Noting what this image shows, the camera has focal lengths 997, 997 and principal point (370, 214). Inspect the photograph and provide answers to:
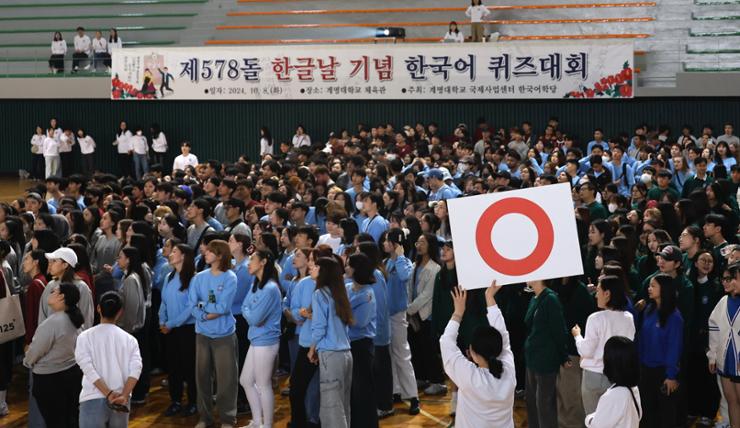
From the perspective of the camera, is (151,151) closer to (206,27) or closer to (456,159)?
(206,27)

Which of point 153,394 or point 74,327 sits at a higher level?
point 74,327

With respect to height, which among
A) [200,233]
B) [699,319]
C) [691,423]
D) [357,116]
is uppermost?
[357,116]

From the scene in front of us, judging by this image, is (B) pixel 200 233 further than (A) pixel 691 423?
Yes

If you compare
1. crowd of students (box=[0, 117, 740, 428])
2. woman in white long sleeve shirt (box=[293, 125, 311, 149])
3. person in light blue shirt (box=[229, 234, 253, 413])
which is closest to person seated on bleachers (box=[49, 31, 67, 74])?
woman in white long sleeve shirt (box=[293, 125, 311, 149])

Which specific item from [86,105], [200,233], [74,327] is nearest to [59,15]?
[86,105]

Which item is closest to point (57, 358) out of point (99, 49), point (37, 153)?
point (99, 49)

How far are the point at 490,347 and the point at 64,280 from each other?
3.64 m

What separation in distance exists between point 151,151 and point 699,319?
1700 cm

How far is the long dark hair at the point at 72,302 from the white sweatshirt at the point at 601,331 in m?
3.36

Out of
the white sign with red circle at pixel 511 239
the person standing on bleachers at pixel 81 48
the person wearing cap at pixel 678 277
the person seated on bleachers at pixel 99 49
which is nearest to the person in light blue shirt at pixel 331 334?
the white sign with red circle at pixel 511 239

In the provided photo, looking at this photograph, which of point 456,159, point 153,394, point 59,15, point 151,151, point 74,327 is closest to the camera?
point 74,327

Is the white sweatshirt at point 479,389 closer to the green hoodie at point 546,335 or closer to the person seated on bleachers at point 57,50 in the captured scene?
the green hoodie at point 546,335

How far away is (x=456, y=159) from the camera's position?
597 inches

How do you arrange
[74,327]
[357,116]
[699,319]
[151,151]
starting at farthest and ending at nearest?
1. [151,151]
2. [357,116]
3. [699,319]
4. [74,327]
